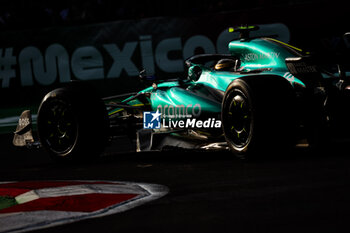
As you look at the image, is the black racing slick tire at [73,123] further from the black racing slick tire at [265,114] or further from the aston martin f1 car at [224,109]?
the black racing slick tire at [265,114]

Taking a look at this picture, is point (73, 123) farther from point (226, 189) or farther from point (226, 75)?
point (226, 189)

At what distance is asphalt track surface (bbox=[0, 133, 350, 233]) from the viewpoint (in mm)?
4312

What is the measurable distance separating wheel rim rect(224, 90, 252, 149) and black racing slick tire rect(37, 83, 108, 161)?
175cm

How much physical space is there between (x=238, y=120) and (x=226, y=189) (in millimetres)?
1727

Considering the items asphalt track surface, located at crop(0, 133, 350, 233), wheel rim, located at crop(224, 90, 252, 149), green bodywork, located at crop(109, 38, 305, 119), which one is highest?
green bodywork, located at crop(109, 38, 305, 119)

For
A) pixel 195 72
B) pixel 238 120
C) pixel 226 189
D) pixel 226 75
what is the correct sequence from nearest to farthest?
1. pixel 226 189
2. pixel 238 120
3. pixel 226 75
4. pixel 195 72

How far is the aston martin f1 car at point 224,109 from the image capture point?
6.90 metres

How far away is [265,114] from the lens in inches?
268

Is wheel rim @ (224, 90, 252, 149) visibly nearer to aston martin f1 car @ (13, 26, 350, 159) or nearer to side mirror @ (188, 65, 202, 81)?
aston martin f1 car @ (13, 26, 350, 159)

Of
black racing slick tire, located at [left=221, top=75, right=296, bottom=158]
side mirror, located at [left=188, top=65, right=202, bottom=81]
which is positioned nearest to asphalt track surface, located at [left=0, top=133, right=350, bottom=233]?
black racing slick tire, located at [left=221, top=75, right=296, bottom=158]

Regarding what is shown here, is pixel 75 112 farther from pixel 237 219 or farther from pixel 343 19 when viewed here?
pixel 343 19

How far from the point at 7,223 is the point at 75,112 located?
11.8 feet

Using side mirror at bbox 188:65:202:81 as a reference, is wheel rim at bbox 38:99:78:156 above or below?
below

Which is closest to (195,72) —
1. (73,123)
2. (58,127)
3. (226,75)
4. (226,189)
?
(226,75)
